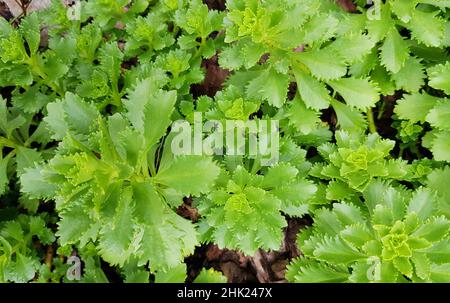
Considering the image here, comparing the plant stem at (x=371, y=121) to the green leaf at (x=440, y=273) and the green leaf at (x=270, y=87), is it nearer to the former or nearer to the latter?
the green leaf at (x=270, y=87)

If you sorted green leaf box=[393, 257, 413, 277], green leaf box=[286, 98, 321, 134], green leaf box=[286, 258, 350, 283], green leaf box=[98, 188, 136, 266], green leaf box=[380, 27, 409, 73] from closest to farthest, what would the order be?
green leaf box=[98, 188, 136, 266], green leaf box=[393, 257, 413, 277], green leaf box=[286, 258, 350, 283], green leaf box=[286, 98, 321, 134], green leaf box=[380, 27, 409, 73]

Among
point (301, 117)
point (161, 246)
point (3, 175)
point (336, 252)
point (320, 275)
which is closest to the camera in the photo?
point (161, 246)

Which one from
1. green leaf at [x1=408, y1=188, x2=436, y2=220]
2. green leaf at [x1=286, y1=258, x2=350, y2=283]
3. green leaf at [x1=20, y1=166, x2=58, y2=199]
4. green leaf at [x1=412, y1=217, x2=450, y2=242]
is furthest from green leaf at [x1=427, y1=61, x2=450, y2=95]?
green leaf at [x1=20, y1=166, x2=58, y2=199]

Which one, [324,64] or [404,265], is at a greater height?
[324,64]

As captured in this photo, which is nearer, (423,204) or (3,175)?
(423,204)

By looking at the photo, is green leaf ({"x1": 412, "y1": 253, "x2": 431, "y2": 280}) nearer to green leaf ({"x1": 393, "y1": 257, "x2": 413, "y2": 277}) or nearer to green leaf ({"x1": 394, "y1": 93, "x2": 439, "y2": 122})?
green leaf ({"x1": 393, "y1": 257, "x2": 413, "y2": 277})

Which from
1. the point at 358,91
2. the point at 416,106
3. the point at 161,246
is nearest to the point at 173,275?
the point at 161,246

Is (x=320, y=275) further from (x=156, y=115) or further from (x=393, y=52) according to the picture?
(x=393, y=52)

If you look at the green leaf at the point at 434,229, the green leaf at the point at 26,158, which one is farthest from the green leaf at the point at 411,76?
the green leaf at the point at 26,158
